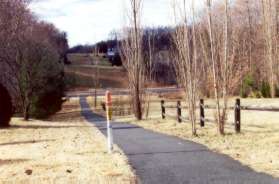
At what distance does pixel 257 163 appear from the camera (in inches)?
396

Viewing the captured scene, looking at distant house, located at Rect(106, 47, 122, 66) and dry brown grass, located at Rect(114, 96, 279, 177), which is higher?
distant house, located at Rect(106, 47, 122, 66)

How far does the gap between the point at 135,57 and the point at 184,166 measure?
1703 cm

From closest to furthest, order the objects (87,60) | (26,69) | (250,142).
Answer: (250,142) < (26,69) < (87,60)

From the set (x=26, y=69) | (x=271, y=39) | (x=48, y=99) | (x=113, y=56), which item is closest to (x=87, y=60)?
(x=113, y=56)

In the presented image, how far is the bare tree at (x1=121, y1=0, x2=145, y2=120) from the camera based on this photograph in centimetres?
2659

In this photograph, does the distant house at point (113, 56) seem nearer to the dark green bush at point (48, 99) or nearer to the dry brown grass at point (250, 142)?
the dark green bush at point (48, 99)

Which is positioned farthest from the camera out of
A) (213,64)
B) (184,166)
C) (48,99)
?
(48,99)

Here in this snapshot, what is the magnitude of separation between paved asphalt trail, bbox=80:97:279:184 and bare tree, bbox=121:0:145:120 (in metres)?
12.7

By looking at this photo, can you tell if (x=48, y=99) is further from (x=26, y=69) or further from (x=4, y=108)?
(x=4, y=108)

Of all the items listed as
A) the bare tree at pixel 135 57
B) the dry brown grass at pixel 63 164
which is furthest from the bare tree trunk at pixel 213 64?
the bare tree at pixel 135 57

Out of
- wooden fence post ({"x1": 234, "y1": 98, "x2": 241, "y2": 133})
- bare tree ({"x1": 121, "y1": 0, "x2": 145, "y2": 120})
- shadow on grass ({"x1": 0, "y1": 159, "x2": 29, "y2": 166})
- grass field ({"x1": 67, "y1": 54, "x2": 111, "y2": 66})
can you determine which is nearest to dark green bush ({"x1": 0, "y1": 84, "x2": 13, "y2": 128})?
bare tree ({"x1": 121, "y1": 0, "x2": 145, "y2": 120})

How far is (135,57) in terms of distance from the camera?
26.7 m

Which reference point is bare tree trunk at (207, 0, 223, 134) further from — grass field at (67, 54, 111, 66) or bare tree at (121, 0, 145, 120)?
grass field at (67, 54, 111, 66)

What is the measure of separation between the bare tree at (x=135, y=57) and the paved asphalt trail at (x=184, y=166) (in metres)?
12.7
